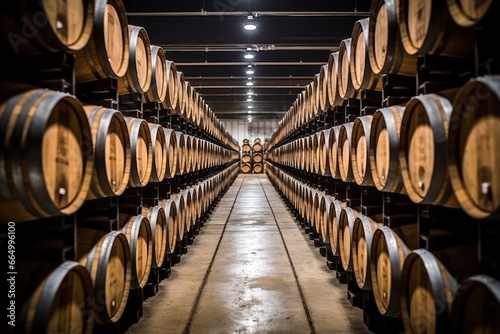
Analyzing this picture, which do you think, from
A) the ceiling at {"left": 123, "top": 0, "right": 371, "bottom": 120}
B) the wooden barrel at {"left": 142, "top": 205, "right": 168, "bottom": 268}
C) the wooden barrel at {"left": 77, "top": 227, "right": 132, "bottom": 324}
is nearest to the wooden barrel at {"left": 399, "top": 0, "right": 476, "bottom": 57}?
the wooden barrel at {"left": 77, "top": 227, "right": 132, "bottom": 324}

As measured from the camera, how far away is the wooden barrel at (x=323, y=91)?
612 centimetres

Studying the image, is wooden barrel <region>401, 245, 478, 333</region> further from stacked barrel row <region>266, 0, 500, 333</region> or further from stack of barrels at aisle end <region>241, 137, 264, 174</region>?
stack of barrels at aisle end <region>241, 137, 264, 174</region>

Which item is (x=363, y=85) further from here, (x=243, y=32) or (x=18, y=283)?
(x=243, y=32)

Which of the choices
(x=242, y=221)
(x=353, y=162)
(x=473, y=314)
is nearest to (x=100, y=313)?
(x=473, y=314)

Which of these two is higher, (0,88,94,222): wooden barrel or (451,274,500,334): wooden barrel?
(0,88,94,222): wooden barrel

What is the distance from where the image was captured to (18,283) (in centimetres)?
225

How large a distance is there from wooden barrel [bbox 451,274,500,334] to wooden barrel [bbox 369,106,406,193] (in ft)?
3.67

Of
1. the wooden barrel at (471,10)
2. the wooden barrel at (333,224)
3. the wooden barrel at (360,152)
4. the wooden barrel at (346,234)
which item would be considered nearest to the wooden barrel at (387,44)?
the wooden barrel at (360,152)

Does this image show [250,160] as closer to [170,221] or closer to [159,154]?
[170,221]

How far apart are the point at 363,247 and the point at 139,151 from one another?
98.9 inches

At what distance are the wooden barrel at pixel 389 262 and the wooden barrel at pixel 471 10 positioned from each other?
1.69m

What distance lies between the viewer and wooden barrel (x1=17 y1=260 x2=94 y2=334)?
6.98 feet

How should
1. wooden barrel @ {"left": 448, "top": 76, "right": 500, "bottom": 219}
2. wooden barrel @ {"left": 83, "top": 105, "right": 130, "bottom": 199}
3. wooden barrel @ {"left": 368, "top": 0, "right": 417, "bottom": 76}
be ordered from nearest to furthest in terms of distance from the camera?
wooden barrel @ {"left": 448, "top": 76, "right": 500, "bottom": 219}, wooden barrel @ {"left": 83, "top": 105, "right": 130, "bottom": 199}, wooden barrel @ {"left": 368, "top": 0, "right": 417, "bottom": 76}

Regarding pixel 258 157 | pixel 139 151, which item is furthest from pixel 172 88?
pixel 258 157
